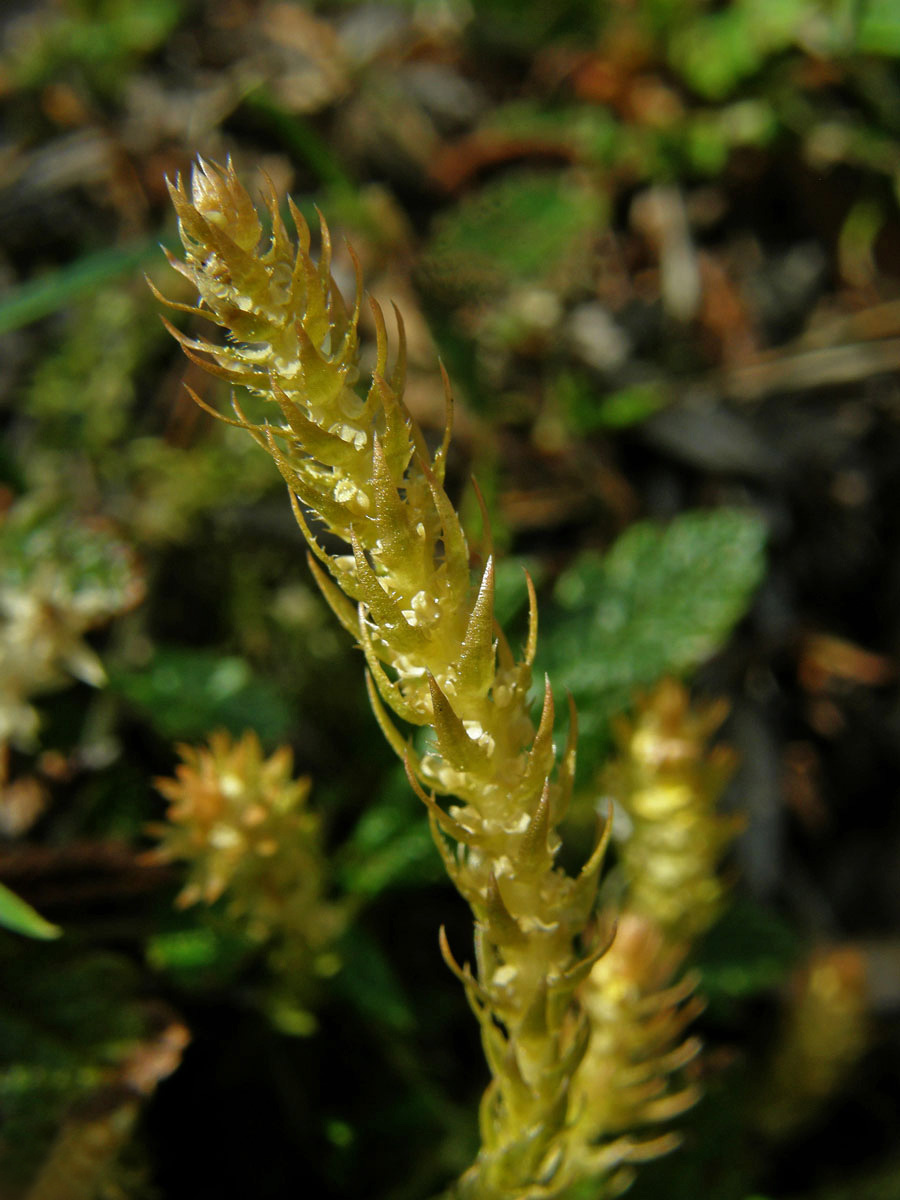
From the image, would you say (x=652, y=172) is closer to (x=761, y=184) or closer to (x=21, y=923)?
(x=761, y=184)

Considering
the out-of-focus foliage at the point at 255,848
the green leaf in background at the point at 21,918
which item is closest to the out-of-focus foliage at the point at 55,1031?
the out-of-focus foliage at the point at 255,848

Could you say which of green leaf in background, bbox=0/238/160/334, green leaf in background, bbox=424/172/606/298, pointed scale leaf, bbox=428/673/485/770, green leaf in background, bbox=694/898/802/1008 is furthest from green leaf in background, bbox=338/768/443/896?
green leaf in background, bbox=424/172/606/298

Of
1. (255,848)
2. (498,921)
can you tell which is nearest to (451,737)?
(498,921)

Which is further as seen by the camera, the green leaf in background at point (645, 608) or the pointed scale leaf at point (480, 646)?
the green leaf in background at point (645, 608)

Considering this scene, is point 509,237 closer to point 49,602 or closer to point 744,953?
point 49,602

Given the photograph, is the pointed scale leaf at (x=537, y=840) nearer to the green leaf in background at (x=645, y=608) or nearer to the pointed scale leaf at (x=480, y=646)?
the pointed scale leaf at (x=480, y=646)
